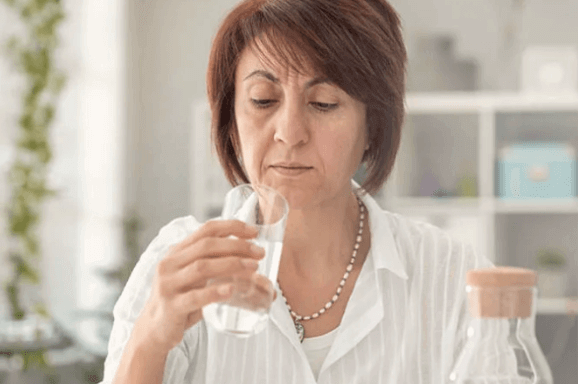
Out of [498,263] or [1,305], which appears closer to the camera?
[1,305]

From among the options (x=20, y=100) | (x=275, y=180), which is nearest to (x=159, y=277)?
(x=275, y=180)

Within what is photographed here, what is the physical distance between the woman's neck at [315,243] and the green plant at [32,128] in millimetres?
2603

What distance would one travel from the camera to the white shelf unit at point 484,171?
481cm

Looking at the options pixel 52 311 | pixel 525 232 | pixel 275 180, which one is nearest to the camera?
pixel 275 180

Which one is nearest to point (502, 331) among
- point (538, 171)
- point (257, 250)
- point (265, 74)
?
point (257, 250)

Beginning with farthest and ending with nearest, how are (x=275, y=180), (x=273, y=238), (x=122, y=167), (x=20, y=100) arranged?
1. (x=122, y=167)
2. (x=20, y=100)
3. (x=275, y=180)
4. (x=273, y=238)

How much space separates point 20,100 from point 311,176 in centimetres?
315

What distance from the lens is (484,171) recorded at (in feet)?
15.8

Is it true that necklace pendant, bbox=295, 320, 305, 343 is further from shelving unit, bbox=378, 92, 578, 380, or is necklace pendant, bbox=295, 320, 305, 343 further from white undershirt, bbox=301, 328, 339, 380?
shelving unit, bbox=378, 92, 578, 380

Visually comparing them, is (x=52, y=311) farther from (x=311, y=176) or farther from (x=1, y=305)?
(x=311, y=176)

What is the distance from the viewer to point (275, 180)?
1.24m

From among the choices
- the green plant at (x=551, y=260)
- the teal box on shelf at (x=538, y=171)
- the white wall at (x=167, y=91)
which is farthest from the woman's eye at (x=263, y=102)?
the white wall at (x=167, y=91)

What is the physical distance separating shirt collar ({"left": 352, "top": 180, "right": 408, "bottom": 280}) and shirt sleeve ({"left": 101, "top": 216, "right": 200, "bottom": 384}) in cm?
34

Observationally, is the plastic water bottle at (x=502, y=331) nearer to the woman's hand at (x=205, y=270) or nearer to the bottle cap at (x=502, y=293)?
the bottle cap at (x=502, y=293)
